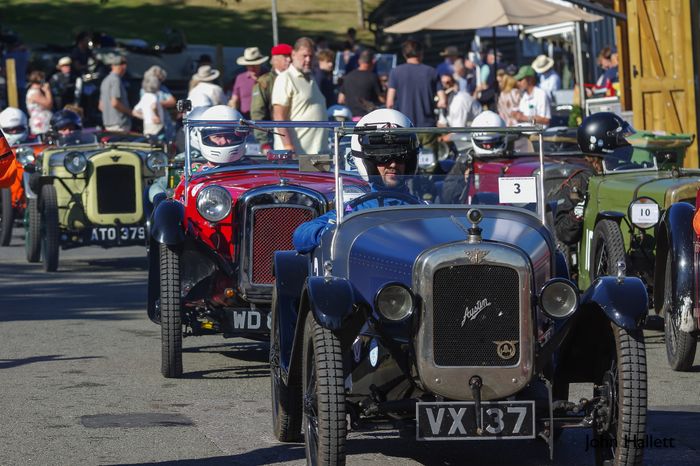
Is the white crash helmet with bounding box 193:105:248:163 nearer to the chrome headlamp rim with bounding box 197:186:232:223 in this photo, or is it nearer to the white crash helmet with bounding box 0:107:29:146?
the chrome headlamp rim with bounding box 197:186:232:223

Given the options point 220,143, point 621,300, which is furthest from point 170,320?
point 621,300

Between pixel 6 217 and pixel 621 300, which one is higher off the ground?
pixel 6 217

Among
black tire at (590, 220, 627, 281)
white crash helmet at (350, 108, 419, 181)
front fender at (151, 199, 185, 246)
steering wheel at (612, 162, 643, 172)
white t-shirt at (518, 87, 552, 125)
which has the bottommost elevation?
black tire at (590, 220, 627, 281)

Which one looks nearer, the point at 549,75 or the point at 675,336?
the point at 675,336

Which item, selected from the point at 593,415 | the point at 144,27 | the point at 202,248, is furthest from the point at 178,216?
the point at 144,27

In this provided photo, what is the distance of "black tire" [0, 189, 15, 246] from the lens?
16578mm

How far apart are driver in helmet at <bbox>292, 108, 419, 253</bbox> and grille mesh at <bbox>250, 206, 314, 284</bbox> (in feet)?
5.42

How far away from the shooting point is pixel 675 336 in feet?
27.8

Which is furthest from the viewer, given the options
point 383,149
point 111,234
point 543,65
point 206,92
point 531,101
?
point 543,65

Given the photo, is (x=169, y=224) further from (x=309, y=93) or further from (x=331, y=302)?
(x=309, y=93)

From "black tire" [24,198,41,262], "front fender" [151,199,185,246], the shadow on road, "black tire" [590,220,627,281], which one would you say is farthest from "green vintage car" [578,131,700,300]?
"black tire" [24,198,41,262]

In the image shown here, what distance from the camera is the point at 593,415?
219 inches

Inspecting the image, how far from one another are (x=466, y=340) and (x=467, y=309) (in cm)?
12

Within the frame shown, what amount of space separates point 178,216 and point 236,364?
3.52 feet
